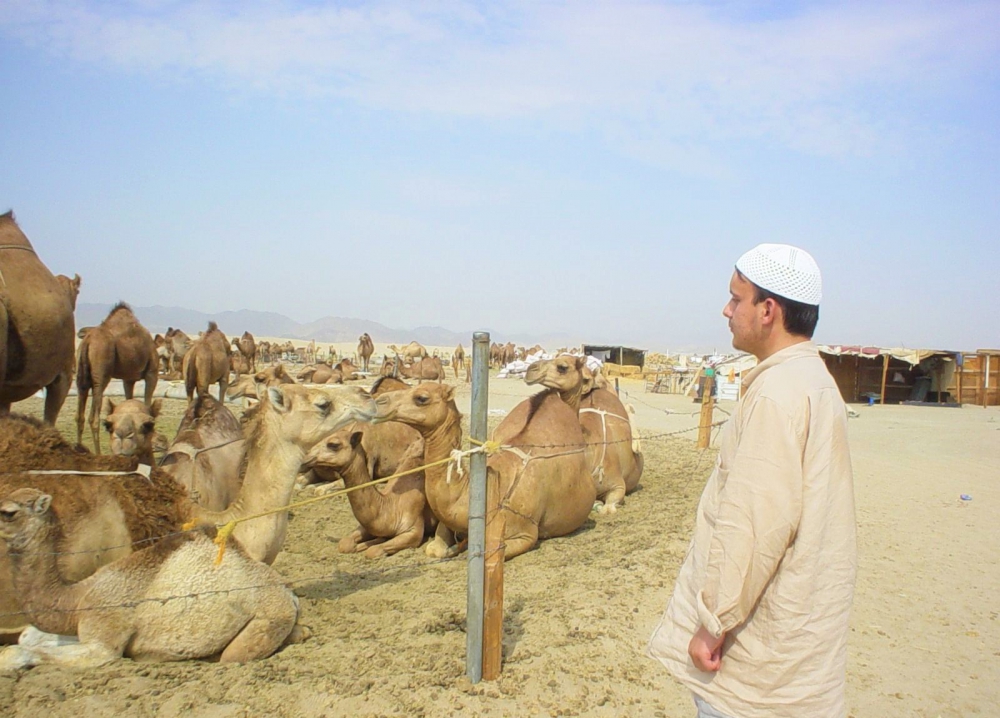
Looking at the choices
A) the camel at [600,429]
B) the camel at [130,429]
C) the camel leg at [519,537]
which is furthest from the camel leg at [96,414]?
the camel leg at [519,537]

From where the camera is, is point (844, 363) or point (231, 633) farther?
point (844, 363)

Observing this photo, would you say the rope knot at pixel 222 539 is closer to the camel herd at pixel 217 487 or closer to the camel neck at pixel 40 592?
the camel herd at pixel 217 487

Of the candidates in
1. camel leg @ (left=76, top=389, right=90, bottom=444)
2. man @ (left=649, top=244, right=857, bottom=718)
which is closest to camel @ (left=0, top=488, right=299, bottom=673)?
man @ (left=649, top=244, right=857, bottom=718)

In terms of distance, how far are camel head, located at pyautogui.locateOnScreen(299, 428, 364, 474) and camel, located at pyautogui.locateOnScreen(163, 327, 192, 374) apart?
20.6 metres

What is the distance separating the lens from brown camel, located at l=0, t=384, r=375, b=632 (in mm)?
4070

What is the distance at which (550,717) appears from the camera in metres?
3.75

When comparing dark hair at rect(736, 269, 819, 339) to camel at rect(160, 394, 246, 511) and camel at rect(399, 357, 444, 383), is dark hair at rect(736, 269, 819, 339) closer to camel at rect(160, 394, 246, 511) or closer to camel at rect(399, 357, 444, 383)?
camel at rect(160, 394, 246, 511)

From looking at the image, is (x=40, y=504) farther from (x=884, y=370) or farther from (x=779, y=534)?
(x=884, y=370)

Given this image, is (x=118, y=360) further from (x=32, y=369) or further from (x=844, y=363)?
(x=844, y=363)

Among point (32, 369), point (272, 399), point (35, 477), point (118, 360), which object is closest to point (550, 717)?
point (272, 399)

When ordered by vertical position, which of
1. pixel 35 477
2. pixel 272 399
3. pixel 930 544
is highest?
pixel 272 399

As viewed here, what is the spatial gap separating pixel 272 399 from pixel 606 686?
2614 millimetres

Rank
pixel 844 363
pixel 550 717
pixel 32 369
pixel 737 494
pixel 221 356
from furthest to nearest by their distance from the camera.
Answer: pixel 844 363, pixel 221 356, pixel 32 369, pixel 550 717, pixel 737 494

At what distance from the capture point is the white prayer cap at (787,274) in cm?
227
